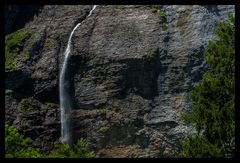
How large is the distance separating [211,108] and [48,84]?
801 inches

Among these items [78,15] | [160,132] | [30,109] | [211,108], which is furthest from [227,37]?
[78,15]

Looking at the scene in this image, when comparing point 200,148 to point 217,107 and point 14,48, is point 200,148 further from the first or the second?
point 14,48

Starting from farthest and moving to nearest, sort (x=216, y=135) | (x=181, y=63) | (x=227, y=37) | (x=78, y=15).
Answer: (x=78, y=15)
(x=181, y=63)
(x=227, y=37)
(x=216, y=135)

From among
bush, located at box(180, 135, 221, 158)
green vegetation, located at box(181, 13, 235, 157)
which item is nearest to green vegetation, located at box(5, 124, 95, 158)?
bush, located at box(180, 135, 221, 158)

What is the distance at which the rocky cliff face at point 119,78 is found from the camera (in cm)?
3419

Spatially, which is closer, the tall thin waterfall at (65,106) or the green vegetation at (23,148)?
the green vegetation at (23,148)

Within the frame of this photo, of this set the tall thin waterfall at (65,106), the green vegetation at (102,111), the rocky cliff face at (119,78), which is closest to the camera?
the rocky cliff face at (119,78)

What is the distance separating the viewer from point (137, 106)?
35156 mm

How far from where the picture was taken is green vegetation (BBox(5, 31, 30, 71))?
3798 centimetres

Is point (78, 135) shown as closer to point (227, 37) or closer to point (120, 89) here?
point (120, 89)

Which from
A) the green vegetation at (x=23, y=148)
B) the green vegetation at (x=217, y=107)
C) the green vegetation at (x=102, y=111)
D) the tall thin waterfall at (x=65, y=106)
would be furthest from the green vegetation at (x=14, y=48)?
the green vegetation at (x=217, y=107)

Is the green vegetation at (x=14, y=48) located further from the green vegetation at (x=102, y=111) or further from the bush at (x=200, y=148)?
the bush at (x=200, y=148)

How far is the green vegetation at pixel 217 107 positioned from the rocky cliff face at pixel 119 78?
15.5 meters

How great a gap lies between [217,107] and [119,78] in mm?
18661
